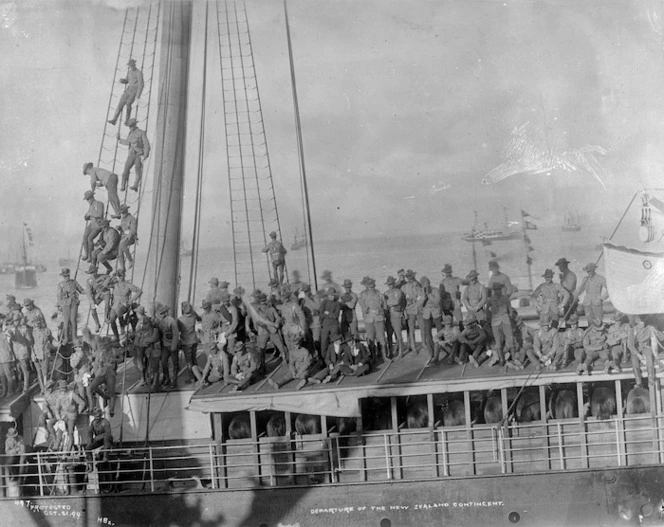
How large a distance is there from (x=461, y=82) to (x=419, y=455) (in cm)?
2393

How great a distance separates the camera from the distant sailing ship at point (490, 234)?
5255 cm

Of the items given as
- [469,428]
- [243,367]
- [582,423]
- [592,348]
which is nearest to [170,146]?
[243,367]

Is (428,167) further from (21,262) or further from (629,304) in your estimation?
(629,304)

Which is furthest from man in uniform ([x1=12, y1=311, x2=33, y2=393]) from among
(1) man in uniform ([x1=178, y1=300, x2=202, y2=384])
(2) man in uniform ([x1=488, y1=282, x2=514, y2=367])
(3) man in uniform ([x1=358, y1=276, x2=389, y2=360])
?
(2) man in uniform ([x1=488, y1=282, x2=514, y2=367])

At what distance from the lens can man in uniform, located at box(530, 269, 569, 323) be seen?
1575cm

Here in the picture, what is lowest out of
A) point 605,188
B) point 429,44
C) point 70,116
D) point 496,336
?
point 496,336

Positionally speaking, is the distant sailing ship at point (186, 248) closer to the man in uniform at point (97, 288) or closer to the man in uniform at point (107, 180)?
the man in uniform at point (107, 180)

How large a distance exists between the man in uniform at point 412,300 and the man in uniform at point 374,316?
1.46 ft

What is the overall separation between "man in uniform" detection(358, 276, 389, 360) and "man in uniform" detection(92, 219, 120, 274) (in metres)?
4.87

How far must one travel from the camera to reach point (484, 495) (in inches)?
592

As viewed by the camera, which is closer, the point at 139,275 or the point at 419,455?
the point at 419,455

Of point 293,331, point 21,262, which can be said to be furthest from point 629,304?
point 21,262

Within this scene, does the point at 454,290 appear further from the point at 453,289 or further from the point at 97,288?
the point at 97,288

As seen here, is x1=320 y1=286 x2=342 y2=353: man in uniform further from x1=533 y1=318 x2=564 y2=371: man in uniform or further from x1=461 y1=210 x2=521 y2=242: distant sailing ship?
x1=461 y1=210 x2=521 y2=242: distant sailing ship
